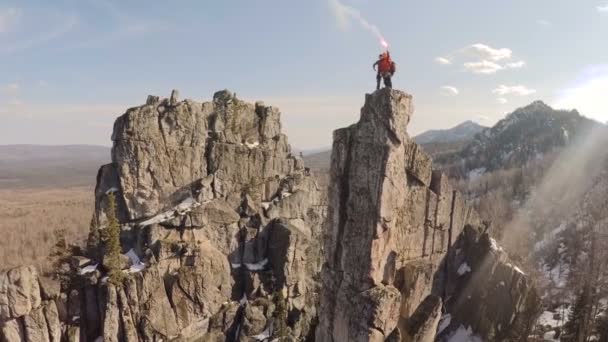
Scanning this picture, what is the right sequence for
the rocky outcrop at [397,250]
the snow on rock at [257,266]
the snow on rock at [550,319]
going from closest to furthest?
the rocky outcrop at [397,250] → the snow on rock at [550,319] → the snow on rock at [257,266]

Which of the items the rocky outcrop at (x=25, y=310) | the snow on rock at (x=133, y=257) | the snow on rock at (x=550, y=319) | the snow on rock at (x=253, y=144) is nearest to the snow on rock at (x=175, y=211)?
the snow on rock at (x=133, y=257)

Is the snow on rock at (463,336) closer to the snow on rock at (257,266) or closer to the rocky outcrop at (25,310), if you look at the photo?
the snow on rock at (257,266)

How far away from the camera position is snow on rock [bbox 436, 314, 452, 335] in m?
32.0

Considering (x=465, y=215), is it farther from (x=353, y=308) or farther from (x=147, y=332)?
(x=147, y=332)

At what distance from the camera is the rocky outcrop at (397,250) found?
26625 millimetres

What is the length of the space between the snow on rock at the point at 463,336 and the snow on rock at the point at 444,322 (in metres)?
0.84

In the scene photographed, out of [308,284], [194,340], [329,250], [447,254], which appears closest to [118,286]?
[194,340]

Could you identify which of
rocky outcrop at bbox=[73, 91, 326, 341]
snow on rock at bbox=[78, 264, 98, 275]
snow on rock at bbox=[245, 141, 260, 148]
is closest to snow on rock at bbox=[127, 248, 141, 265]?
rocky outcrop at bbox=[73, 91, 326, 341]

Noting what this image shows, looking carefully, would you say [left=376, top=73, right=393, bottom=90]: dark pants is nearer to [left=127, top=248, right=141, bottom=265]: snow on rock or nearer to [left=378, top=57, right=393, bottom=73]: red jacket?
[left=378, top=57, right=393, bottom=73]: red jacket

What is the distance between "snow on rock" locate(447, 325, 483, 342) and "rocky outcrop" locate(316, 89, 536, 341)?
0.58 meters

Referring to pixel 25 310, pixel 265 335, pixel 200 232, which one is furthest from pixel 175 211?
pixel 265 335

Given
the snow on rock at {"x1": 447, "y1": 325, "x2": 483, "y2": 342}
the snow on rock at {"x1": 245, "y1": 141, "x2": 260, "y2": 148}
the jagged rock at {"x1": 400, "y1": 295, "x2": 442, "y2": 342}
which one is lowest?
the snow on rock at {"x1": 447, "y1": 325, "x2": 483, "y2": 342}

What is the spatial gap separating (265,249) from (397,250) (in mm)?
46130

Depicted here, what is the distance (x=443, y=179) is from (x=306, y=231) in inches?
1950
